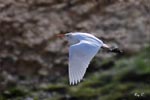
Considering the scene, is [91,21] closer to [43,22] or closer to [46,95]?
[43,22]

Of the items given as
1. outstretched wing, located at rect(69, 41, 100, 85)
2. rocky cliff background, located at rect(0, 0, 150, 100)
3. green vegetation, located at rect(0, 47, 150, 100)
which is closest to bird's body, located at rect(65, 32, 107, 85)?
outstretched wing, located at rect(69, 41, 100, 85)

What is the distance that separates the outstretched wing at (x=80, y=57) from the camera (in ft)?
11.6

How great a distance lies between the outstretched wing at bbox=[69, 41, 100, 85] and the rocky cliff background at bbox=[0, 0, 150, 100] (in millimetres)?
2287

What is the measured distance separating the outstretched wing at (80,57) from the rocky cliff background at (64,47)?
2287 millimetres

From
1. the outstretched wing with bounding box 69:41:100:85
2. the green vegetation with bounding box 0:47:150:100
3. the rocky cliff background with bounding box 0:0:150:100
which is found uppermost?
the rocky cliff background with bounding box 0:0:150:100

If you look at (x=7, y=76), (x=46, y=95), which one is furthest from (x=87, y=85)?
(x=7, y=76)

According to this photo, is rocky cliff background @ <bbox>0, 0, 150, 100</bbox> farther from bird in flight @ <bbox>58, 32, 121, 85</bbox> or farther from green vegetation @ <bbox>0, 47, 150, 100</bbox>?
bird in flight @ <bbox>58, 32, 121, 85</bbox>

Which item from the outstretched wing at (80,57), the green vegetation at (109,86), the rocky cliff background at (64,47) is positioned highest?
the rocky cliff background at (64,47)

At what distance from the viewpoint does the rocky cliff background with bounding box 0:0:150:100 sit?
6156 mm

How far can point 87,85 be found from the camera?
20.4 feet

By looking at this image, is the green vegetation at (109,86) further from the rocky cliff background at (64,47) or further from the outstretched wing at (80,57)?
the outstretched wing at (80,57)

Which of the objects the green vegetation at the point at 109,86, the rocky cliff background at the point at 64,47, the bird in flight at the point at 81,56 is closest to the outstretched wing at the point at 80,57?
the bird in flight at the point at 81,56

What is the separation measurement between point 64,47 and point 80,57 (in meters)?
3.14

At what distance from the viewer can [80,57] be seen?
366cm
